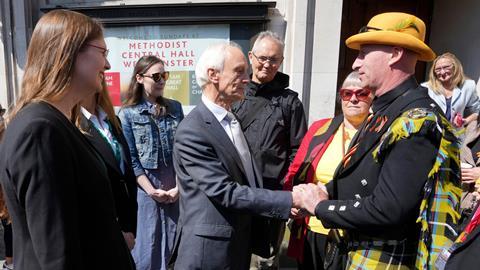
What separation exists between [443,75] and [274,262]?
11.1 feet

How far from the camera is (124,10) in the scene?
5.65 m

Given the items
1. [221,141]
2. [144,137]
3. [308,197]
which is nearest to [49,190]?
[221,141]

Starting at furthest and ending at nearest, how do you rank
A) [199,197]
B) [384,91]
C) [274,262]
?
[274,262], [199,197], [384,91]

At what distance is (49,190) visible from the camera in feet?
3.70

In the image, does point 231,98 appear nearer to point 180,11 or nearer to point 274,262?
point 274,262

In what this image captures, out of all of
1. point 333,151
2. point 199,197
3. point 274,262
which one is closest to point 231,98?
point 199,197

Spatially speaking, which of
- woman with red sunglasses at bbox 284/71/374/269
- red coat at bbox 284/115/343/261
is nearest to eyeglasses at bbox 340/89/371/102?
woman with red sunglasses at bbox 284/71/374/269

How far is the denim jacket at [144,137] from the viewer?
3221mm

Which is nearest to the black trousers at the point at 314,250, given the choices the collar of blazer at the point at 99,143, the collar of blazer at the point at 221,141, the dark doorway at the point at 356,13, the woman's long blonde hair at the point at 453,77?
the collar of blazer at the point at 221,141

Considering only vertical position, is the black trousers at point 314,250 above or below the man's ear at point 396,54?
below

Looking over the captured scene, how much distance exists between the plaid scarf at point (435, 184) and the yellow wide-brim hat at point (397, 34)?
321mm

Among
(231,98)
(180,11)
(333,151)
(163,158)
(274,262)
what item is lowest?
(274,262)

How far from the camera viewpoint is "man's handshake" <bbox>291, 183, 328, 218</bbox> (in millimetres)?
1824

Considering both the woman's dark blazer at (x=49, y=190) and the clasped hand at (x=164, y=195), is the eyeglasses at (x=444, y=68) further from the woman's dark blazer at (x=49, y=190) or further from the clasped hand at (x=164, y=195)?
the woman's dark blazer at (x=49, y=190)
